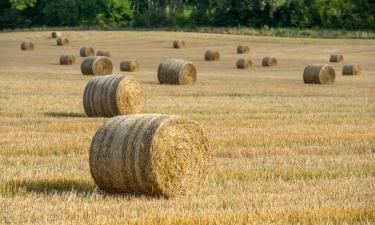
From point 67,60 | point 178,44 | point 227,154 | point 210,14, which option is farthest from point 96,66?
point 210,14

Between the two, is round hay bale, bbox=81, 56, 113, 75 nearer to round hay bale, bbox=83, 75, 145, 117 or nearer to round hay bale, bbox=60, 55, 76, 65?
round hay bale, bbox=60, 55, 76, 65

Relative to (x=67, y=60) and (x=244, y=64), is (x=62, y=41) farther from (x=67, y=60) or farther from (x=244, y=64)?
(x=244, y=64)

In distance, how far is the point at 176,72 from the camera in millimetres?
29828

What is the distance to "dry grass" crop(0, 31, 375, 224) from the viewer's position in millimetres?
8430

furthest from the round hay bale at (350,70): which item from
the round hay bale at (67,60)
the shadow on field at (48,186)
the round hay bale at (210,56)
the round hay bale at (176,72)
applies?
the shadow on field at (48,186)

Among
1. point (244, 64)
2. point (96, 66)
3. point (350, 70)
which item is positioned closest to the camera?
point (96, 66)

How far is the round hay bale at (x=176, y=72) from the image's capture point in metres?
29.8

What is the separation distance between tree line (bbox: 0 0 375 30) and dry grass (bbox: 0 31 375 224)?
41.5 meters

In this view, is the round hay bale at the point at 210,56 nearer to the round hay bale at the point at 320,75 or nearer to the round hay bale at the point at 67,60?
the round hay bale at the point at 67,60

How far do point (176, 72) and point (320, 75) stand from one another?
556 centimetres

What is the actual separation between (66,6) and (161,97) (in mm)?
68979

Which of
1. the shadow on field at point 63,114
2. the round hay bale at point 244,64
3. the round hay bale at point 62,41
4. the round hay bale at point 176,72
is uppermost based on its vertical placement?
the shadow on field at point 63,114

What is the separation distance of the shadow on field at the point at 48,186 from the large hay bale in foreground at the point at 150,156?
43 cm

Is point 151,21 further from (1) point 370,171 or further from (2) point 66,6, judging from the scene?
(1) point 370,171
